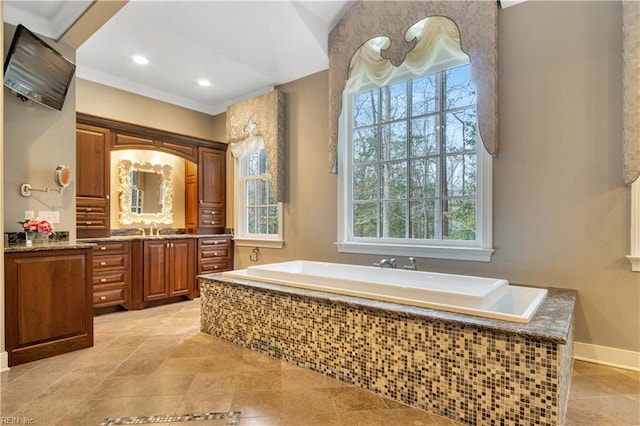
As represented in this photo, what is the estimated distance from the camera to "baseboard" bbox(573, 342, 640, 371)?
7.71 feet

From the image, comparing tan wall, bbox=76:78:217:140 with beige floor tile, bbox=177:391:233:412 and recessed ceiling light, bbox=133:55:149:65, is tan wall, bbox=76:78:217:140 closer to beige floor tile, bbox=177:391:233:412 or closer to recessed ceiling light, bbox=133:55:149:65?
recessed ceiling light, bbox=133:55:149:65

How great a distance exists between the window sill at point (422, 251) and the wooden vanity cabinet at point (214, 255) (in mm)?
1889

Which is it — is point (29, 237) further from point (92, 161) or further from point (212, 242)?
point (212, 242)

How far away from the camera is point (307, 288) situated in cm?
250

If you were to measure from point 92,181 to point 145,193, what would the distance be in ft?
2.91

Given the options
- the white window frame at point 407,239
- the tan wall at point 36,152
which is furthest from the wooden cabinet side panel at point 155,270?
the white window frame at point 407,239

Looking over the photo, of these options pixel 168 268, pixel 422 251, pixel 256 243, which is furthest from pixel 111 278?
pixel 422 251

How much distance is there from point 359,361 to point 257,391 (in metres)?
0.63

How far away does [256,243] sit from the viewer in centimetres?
467

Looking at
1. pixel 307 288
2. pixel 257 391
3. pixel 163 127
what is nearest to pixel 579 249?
pixel 307 288

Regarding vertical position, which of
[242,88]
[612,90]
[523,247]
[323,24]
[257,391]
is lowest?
[257,391]

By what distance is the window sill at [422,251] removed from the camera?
2926mm

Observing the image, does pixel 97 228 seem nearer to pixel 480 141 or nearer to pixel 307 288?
pixel 307 288

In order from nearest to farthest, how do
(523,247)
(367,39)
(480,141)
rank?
(523,247), (480,141), (367,39)
